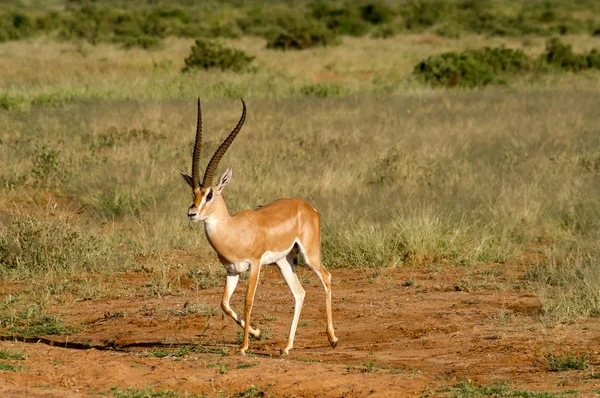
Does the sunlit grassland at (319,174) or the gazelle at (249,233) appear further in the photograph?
the sunlit grassland at (319,174)

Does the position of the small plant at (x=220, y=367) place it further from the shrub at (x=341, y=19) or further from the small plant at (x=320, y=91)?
the shrub at (x=341, y=19)

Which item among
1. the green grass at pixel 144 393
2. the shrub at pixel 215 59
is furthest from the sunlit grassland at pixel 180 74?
the green grass at pixel 144 393

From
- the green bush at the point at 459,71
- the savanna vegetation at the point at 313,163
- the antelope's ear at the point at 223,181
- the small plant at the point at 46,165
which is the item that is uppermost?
the antelope's ear at the point at 223,181

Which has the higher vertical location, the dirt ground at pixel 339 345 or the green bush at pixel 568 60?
the dirt ground at pixel 339 345

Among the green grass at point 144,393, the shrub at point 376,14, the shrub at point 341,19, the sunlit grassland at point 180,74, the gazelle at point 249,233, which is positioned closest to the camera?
the green grass at point 144,393

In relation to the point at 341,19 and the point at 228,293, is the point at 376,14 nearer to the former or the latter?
the point at 341,19

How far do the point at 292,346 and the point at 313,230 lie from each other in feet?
2.79

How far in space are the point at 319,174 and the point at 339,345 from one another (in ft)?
22.1

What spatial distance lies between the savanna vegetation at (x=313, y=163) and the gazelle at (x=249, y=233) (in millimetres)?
1930

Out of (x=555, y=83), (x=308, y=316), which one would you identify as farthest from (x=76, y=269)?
(x=555, y=83)

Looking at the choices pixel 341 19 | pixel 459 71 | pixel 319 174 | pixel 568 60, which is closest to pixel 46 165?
pixel 319 174

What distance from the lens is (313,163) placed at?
1484cm

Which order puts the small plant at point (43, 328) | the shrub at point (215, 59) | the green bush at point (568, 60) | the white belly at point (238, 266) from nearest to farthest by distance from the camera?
the white belly at point (238, 266)
the small plant at point (43, 328)
the shrub at point (215, 59)
the green bush at point (568, 60)

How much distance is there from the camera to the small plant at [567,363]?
640cm
